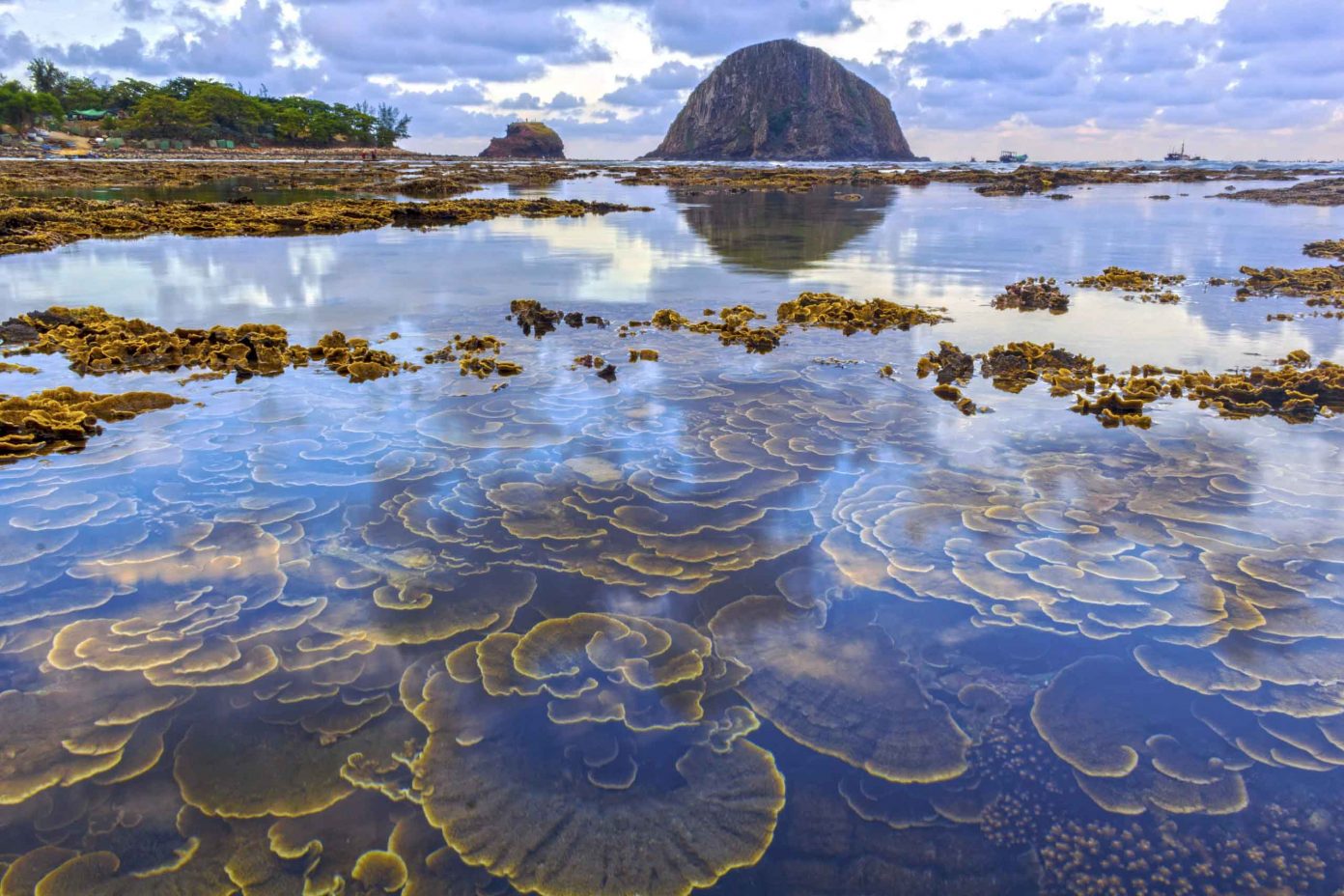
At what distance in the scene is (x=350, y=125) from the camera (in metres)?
136

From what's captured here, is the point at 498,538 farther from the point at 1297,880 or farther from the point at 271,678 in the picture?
the point at 1297,880

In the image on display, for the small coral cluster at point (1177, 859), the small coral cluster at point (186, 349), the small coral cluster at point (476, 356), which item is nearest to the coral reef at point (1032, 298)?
the small coral cluster at point (476, 356)

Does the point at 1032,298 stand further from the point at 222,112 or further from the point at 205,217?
the point at 222,112

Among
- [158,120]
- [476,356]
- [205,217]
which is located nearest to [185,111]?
[158,120]

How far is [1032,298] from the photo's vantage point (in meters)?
13.4

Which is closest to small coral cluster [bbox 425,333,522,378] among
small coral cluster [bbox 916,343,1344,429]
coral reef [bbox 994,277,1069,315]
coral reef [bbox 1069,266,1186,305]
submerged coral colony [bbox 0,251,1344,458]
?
submerged coral colony [bbox 0,251,1344,458]

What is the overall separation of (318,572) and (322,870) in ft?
7.47

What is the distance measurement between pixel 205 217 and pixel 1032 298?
82.2 feet

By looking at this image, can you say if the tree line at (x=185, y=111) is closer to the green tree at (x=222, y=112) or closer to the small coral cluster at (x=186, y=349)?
the green tree at (x=222, y=112)

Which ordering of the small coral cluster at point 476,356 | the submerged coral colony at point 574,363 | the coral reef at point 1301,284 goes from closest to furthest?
the submerged coral colony at point 574,363 < the small coral cluster at point 476,356 < the coral reef at point 1301,284

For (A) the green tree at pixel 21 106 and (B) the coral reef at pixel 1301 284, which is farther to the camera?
(A) the green tree at pixel 21 106

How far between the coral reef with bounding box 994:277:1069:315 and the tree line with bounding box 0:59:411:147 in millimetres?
119313

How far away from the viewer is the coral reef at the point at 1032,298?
1313cm

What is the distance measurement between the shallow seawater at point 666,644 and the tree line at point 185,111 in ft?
392
